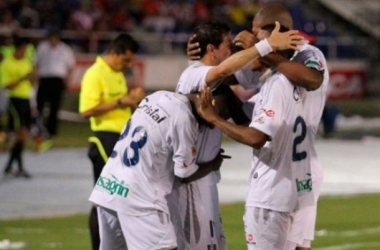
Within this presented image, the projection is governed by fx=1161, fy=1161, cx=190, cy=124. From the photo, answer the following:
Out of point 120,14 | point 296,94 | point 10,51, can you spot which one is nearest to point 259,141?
point 296,94

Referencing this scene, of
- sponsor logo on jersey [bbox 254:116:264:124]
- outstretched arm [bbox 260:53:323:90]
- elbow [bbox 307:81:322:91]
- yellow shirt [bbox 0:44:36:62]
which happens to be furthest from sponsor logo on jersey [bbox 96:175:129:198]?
yellow shirt [bbox 0:44:36:62]

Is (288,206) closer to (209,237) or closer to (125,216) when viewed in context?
(209,237)

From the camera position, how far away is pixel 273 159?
24.9 feet

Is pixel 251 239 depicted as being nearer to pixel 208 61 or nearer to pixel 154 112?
pixel 154 112

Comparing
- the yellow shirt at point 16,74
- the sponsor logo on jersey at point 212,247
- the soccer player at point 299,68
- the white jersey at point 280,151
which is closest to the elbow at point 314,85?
the soccer player at point 299,68

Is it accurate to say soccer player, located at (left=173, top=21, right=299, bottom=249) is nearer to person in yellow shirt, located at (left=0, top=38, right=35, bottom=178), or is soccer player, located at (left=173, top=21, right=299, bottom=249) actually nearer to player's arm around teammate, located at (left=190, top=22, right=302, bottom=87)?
player's arm around teammate, located at (left=190, top=22, right=302, bottom=87)

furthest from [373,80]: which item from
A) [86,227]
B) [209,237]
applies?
[209,237]

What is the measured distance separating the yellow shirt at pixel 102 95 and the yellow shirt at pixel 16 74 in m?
9.36

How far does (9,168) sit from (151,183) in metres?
11.3

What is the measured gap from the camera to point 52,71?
25719 mm

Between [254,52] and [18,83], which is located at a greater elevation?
[254,52]

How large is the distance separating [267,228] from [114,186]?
1.03m

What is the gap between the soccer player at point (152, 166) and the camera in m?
7.34

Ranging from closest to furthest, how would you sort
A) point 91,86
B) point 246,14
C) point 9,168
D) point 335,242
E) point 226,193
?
1. point 91,86
2. point 335,242
3. point 226,193
4. point 9,168
5. point 246,14
